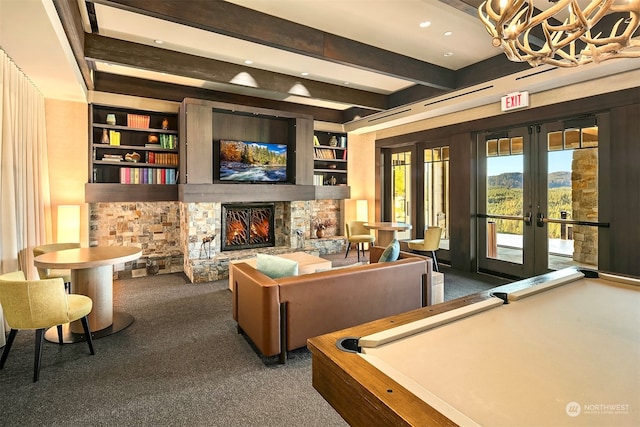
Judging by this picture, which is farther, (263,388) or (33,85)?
(33,85)

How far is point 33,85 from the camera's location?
4.50m

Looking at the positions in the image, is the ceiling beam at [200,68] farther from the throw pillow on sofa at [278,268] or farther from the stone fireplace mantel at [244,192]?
the throw pillow on sofa at [278,268]

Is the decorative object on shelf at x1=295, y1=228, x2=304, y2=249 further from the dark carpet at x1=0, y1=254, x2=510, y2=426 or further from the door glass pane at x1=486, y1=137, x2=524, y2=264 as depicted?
the door glass pane at x1=486, y1=137, x2=524, y2=264

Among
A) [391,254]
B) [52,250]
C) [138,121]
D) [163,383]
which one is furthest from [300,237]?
[163,383]

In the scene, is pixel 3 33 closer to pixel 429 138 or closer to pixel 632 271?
pixel 429 138

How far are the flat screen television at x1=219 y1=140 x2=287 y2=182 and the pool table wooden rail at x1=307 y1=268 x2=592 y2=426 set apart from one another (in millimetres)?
5082

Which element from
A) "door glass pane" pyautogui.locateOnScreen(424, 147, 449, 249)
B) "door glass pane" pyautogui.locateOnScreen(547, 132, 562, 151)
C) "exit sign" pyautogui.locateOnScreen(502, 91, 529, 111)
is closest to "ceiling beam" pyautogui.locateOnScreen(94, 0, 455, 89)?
"exit sign" pyautogui.locateOnScreen(502, 91, 529, 111)

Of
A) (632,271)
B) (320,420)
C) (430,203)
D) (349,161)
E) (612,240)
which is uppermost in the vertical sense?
(349,161)

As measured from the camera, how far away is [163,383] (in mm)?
2580

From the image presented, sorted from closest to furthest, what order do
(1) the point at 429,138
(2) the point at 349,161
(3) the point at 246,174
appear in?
1. (3) the point at 246,174
2. (1) the point at 429,138
3. (2) the point at 349,161

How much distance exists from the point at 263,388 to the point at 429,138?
5676mm

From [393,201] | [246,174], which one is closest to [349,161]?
[393,201]

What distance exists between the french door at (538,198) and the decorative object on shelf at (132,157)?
5935mm

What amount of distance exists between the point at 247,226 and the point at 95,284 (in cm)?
323
